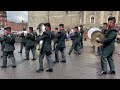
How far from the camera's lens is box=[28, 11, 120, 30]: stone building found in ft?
217

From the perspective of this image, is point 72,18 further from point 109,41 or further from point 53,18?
point 109,41

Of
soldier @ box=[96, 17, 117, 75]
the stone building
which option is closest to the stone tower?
the stone building

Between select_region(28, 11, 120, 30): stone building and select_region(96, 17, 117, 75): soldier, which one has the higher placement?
select_region(28, 11, 120, 30): stone building

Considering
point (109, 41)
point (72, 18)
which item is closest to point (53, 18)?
point (72, 18)

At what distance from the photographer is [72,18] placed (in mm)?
72812

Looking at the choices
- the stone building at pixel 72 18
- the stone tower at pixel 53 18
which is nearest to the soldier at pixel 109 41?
the stone building at pixel 72 18

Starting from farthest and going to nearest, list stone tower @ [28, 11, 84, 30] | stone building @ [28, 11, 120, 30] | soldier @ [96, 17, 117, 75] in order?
stone tower @ [28, 11, 84, 30], stone building @ [28, 11, 120, 30], soldier @ [96, 17, 117, 75]

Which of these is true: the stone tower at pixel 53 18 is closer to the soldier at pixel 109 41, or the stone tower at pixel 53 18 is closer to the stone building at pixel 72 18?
the stone building at pixel 72 18

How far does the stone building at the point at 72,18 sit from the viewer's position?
2603 inches

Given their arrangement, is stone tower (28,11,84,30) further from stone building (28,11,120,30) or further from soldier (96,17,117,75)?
soldier (96,17,117,75)
